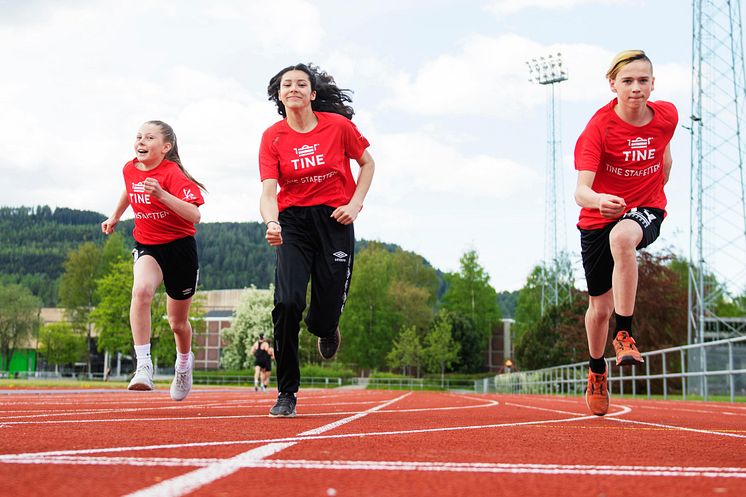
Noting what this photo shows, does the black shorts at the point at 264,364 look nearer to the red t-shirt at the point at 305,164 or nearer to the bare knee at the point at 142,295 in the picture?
the bare knee at the point at 142,295

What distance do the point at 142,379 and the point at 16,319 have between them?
7132 centimetres

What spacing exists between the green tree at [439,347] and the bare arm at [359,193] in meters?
62.1

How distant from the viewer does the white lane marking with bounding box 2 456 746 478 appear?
2.40m

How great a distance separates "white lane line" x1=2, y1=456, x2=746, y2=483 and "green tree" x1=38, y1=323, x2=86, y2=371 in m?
72.6

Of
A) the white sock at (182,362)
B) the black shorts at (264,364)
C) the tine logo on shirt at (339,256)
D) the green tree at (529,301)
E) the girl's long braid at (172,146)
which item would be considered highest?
the green tree at (529,301)

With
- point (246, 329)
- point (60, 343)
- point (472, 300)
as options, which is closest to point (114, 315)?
point (246, 329)

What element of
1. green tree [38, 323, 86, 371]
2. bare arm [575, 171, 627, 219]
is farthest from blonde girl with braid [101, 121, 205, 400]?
green tree [38, 323, 86, 371]

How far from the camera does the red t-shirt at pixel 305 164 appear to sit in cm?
538

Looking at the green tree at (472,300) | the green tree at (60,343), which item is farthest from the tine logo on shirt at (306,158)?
the green tree at (472,300)

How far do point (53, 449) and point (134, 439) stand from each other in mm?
490

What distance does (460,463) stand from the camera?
8.50 ft

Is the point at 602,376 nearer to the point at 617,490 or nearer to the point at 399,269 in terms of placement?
the point at 617,490

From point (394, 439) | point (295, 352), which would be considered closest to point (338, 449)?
point (394, 439)

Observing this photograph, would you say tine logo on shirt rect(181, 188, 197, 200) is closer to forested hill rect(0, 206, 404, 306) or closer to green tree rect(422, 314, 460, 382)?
green tree rect(422, 314, 460, 382)
